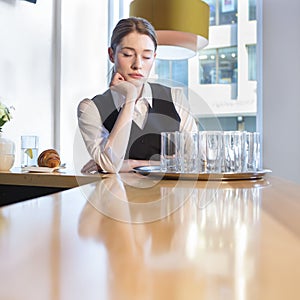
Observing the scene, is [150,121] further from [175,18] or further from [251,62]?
[251,62]

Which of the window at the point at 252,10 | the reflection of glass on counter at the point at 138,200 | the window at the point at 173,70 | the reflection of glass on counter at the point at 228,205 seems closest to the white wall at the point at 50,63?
the window at the point at 173,70

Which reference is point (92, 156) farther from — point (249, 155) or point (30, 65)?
point (30, 65)

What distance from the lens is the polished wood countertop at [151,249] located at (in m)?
0.25

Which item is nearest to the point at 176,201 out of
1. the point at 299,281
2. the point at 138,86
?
the point at 299,281

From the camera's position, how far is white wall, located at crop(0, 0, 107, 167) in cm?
222

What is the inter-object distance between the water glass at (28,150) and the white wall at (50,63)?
23.3 inches

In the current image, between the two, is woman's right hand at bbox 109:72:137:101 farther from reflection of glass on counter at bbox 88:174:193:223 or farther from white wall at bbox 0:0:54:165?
white wall at bbox 0:0:54:165

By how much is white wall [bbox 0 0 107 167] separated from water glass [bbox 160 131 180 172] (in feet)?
3.91

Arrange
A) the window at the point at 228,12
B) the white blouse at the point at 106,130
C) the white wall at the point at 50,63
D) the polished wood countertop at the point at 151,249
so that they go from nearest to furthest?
the polished wood countertop at the point at 151,249 → the white blouse at the point at 106,130 → the white wall at the point at 50,63 → the window at the point at 228,12

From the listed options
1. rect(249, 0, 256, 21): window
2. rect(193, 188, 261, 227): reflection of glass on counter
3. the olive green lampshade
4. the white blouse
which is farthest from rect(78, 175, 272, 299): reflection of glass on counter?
rect(249, 0, 256, 21): window

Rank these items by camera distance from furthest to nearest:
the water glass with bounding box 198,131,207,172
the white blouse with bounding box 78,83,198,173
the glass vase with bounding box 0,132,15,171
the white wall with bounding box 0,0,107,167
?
the white wall with bounding box 0,0,107,167
the glass vase with bounding box 0,132,15,171
the white blouse with bounding box 78,83,198,173
the water glass with bounding box 198,131,207,172

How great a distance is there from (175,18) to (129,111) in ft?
3.24

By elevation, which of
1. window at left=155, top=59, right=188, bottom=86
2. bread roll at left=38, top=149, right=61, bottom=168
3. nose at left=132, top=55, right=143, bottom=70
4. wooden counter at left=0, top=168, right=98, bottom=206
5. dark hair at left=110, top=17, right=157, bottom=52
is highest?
window at left=155, top=59, right=188, bottom=86

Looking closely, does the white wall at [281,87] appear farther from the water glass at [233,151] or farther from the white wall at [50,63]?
the water glass at [233,151]
